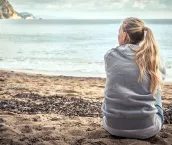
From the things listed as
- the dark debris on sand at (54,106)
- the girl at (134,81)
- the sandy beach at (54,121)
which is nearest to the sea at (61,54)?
the dark debris on sand at (54,106)

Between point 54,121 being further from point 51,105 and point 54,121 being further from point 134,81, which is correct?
point 134,81

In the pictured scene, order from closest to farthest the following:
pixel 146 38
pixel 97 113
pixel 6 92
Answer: pixel 146 38 < pixel 97 113 < pixel 6 92

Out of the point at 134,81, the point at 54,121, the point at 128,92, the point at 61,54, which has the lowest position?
the point at 61,54

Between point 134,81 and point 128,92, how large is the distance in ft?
0.46

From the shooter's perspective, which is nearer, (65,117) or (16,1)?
(65,117)

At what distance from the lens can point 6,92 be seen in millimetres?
8117

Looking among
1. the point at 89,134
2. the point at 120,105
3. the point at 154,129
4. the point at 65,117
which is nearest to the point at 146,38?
the point at 120,105

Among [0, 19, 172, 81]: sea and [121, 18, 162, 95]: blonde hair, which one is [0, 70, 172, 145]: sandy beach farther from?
[0, 19, 172, 81]: sea

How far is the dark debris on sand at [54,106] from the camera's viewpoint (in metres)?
6.07

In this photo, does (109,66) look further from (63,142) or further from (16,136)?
(16,136)

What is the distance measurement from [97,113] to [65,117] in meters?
0.79

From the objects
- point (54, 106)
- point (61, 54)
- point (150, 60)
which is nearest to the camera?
point (150, 60)

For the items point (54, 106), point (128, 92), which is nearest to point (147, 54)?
point (128, 92)

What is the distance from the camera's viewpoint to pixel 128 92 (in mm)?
3775
